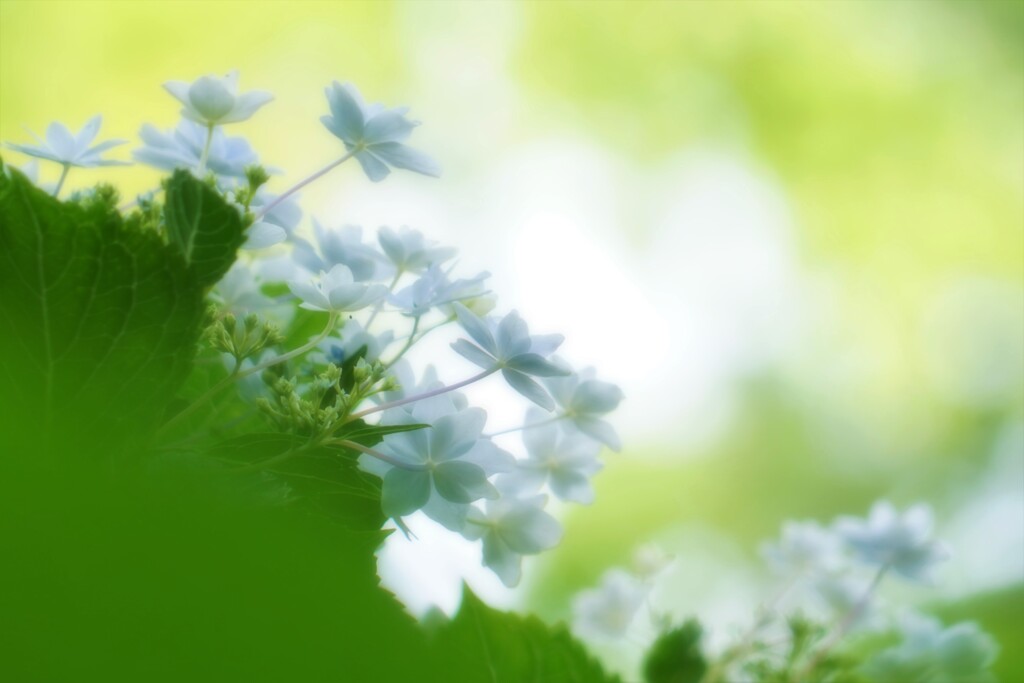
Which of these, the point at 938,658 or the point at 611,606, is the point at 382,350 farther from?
the point at 938,658

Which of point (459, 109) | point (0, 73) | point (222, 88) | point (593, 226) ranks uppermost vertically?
point (459, 109)

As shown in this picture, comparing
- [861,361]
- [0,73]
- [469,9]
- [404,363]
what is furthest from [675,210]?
[404,363]

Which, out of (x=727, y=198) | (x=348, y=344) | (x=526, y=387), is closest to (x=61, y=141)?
(x=348, y=344)

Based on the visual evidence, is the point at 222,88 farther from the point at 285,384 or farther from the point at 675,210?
the point at 675,210

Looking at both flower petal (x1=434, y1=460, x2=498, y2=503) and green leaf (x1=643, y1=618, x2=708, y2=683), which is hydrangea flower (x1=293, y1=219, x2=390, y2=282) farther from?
green leaf (x1=643, y1=618, x2=708, y2=683)

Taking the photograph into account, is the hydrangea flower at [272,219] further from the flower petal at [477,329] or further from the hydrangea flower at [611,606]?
the hydrangea flower at [611,606]

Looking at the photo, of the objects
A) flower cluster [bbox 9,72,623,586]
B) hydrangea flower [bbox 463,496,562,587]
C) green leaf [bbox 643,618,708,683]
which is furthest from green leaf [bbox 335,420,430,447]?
green leaf [bbox 643,618,708,683]

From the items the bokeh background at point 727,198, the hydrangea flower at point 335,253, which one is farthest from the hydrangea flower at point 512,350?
the bokeh background at point 727,198
